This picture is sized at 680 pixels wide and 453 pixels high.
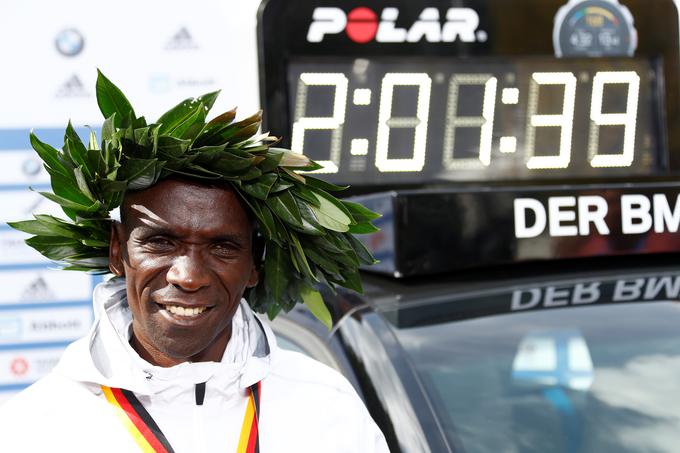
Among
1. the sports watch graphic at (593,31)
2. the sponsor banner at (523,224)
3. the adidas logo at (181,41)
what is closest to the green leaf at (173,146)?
the sponsor banner at (523,224)

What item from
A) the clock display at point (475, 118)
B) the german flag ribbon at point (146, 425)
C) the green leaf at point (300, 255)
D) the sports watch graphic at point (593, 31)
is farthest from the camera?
the sports watch graphic at point (593, 31)

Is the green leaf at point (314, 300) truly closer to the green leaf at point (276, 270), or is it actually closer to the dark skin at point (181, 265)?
the green leaf at point (276, 270)

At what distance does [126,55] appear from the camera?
3.99m

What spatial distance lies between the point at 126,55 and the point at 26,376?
4.00 ft

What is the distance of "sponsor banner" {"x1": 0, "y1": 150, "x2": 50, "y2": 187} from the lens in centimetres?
396

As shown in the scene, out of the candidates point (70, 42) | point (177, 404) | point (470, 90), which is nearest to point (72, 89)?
point (70, 42)

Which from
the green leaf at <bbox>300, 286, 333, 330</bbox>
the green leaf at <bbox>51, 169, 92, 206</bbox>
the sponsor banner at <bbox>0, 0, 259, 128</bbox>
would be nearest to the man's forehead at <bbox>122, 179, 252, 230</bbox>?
the green leaf at <bbox>51, 169, 92, 206</bbox>

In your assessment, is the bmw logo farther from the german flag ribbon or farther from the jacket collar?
the german flag ribbon

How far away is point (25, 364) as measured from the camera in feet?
13.0

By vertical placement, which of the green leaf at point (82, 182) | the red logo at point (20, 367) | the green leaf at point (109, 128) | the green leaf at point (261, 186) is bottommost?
the red logo at point (20, 367)

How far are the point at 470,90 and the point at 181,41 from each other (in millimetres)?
1071

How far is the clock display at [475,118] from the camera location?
3883 millimetres

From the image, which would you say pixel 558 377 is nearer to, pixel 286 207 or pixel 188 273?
pixel 286 207

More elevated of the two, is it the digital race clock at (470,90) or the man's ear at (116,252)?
the man's ear at (116,252)
